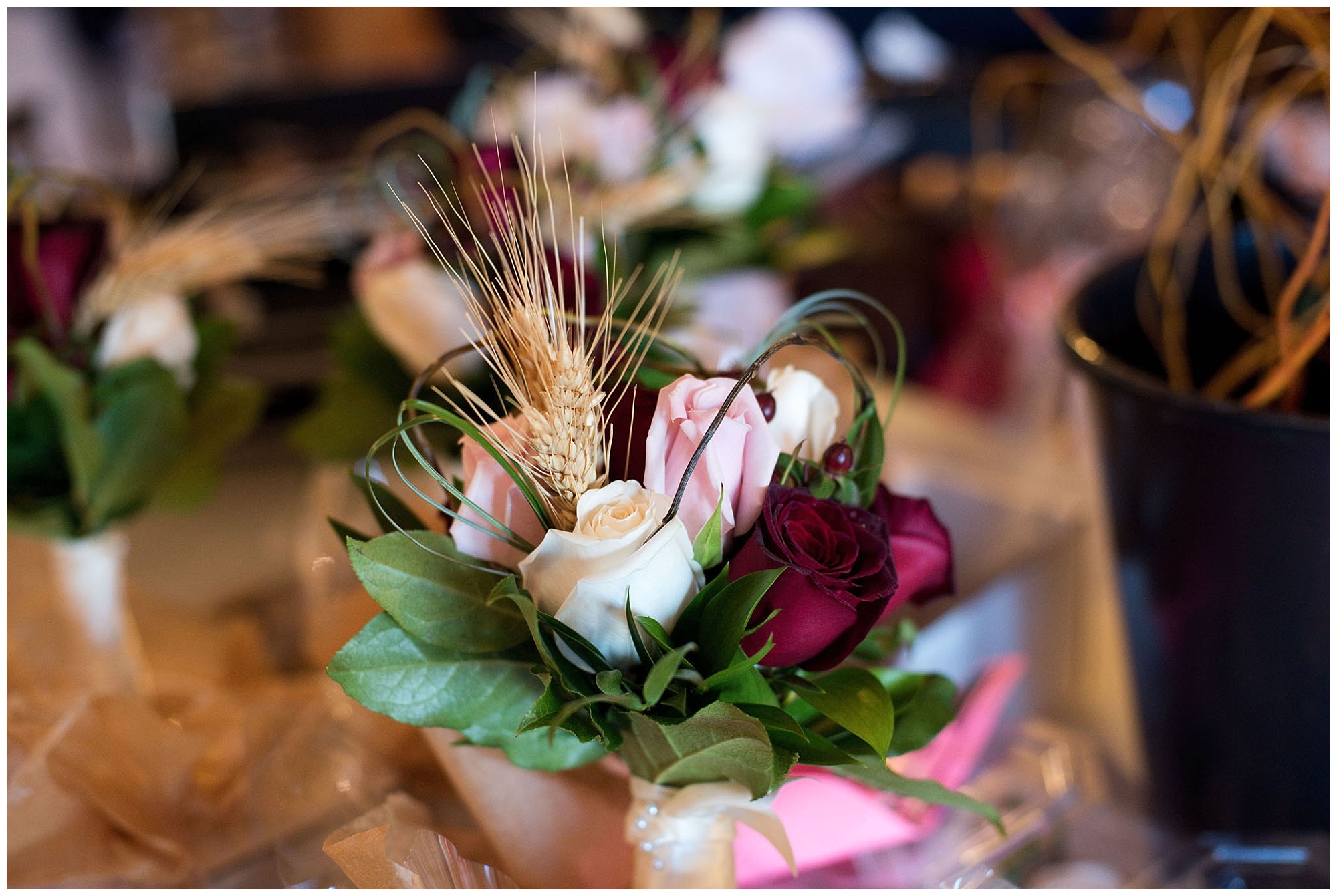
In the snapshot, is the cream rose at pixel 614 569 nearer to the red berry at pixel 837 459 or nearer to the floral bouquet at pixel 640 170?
the red berry at pixel 837 459

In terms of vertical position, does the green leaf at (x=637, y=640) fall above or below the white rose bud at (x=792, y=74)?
below

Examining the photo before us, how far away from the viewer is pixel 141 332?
0.56m

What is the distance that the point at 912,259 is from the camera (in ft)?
3.56

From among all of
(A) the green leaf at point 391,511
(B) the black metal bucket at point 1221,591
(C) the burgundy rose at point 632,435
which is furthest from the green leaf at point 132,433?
(B) the black metal bucket at point 1221,591

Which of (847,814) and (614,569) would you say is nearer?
(614,569)

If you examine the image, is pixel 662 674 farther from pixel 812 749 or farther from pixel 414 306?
pixel 414 306

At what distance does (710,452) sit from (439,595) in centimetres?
11

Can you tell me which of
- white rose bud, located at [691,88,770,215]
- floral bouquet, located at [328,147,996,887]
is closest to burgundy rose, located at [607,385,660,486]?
floral bouquet, located at [328,147,996,887]

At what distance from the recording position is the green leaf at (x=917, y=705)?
383 millimetres

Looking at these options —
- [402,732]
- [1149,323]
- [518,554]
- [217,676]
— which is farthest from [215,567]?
[1149,323]

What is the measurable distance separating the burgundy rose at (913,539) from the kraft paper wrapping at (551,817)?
156mm

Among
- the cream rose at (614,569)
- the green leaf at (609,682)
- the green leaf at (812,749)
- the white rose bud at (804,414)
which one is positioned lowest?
the green leaf at (812,749)

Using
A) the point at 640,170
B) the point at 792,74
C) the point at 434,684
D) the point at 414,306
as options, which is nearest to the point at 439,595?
the point at 434,684

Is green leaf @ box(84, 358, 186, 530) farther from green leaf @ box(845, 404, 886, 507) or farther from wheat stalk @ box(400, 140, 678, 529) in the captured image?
green leaf @ box(845, 404, 886, 507)
